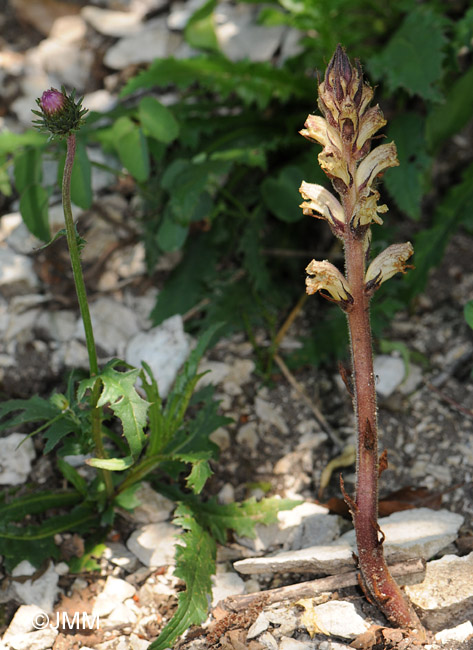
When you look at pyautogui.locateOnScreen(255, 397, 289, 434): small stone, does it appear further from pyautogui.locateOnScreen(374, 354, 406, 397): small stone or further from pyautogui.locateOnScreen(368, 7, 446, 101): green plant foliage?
pyautogui.locateOnScreen(368, 7, 446, 101): green plant foliage

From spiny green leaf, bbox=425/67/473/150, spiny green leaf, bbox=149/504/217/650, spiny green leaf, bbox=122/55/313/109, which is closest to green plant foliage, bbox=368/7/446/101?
spiny green leaf, bbox=425/67/473/150

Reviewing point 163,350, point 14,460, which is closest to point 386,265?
point 163,350

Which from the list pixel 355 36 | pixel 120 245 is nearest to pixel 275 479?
pixel 120 245

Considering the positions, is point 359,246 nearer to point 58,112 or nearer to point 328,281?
point 328,281

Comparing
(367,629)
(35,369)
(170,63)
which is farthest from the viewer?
(170,63)

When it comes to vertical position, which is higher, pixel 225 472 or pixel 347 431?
pixel 347 431

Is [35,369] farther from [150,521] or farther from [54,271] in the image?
[150,521]
